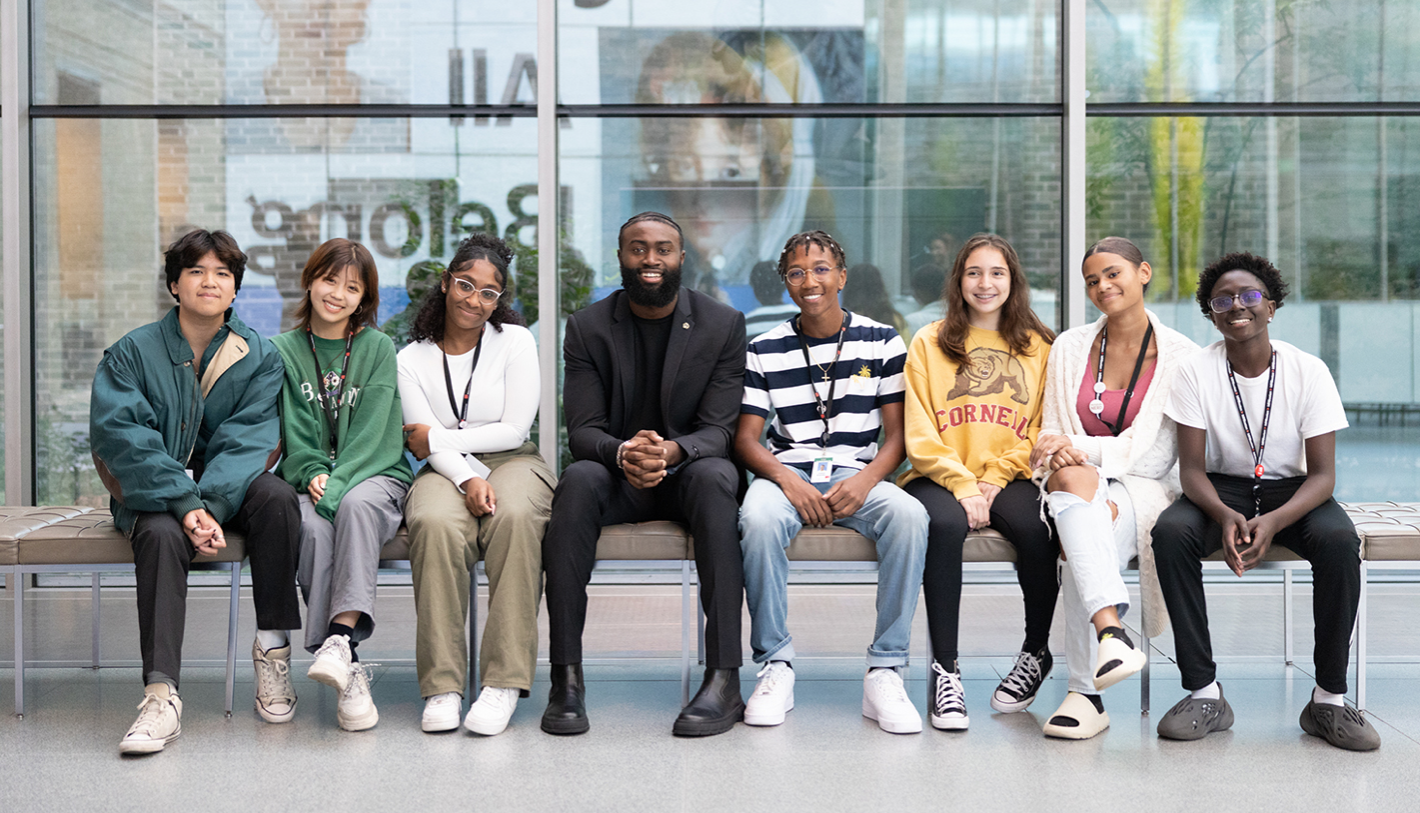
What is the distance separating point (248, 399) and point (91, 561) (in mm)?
644

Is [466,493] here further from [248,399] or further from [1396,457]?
[1396,457]

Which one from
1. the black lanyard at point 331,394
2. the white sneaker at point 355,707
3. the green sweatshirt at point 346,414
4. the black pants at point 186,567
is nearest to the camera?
the black pants at point 186,567

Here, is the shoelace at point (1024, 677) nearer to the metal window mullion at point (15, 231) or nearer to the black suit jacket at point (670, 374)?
the black suit jacket at point (670, 374)

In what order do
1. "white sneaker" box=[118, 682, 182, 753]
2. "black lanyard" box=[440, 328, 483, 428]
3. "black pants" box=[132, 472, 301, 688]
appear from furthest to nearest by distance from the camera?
"black lanyard" box=[440, 328, 483, 428]
"black pants" box=[132, 472, 301, 688]
"white sneaker" box=[118, 682, 182, 753]

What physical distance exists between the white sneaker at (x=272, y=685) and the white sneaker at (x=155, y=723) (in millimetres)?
243

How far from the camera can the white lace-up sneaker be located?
10.5 ft

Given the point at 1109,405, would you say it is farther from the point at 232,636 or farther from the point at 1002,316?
the point at 232,636

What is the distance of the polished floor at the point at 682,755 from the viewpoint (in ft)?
8.77

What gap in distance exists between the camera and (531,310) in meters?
5.77

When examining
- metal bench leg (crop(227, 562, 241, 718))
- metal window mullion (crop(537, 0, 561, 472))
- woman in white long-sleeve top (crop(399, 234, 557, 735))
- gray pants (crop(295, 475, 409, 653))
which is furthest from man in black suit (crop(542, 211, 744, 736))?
metal window mullion (crop(537, 0, 561, 472))

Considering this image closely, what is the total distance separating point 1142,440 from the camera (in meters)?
3.45

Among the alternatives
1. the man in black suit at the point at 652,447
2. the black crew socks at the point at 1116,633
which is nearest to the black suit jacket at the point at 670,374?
the man in black suit at the point at 652,447

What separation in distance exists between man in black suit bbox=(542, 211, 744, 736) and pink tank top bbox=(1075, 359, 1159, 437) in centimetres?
109

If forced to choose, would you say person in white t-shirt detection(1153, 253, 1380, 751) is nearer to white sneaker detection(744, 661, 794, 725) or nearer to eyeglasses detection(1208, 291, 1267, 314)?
eyeglasses detection(1208, 291, 1267, 314)
